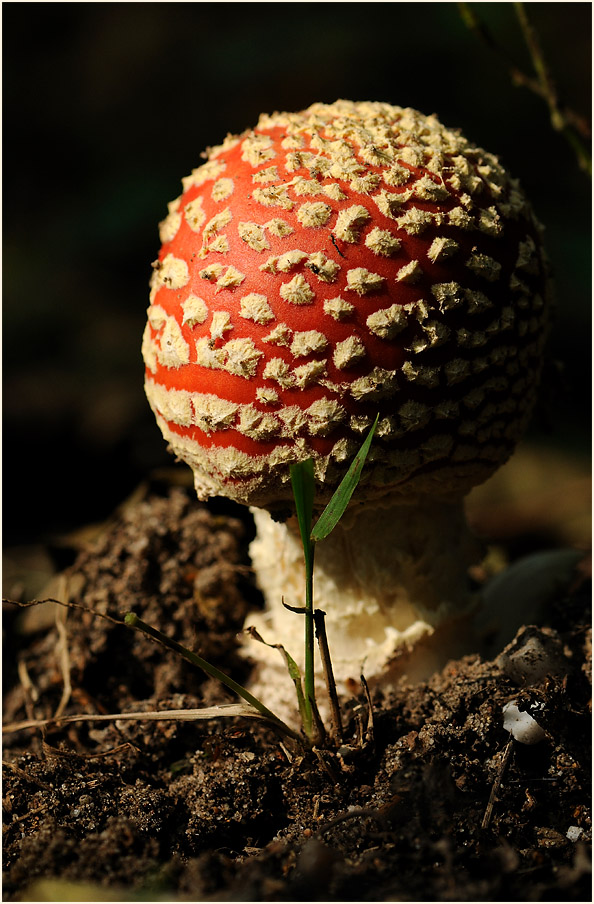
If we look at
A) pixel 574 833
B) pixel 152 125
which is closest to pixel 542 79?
pixel 574 833

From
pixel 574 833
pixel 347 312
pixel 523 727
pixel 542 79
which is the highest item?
pixel 542 79

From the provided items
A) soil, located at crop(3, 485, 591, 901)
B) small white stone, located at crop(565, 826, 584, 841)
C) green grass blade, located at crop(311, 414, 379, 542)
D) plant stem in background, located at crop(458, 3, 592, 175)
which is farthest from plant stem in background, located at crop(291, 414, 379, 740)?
plant stem in background, located at crop(458, 3, 592, 175)

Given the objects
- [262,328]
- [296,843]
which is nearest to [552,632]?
[296,843]

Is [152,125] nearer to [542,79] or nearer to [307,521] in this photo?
[542,79]

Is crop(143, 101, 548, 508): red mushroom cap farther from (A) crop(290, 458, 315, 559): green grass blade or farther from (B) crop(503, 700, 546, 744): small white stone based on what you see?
(B) crop(503, 700, 546, 744): small white stone

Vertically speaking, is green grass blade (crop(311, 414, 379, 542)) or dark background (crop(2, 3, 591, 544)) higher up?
dark background (crop(2, 3, 591, 544))

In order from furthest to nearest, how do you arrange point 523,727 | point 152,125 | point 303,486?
1. point 152,125
2. point 523,727
3. point 303,486

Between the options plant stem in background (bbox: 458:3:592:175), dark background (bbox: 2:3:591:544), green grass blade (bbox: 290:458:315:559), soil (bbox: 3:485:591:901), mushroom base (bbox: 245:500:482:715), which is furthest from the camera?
dark background (bbox: 2:3:591:544)

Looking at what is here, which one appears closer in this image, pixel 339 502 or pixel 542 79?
pixel 339 502
